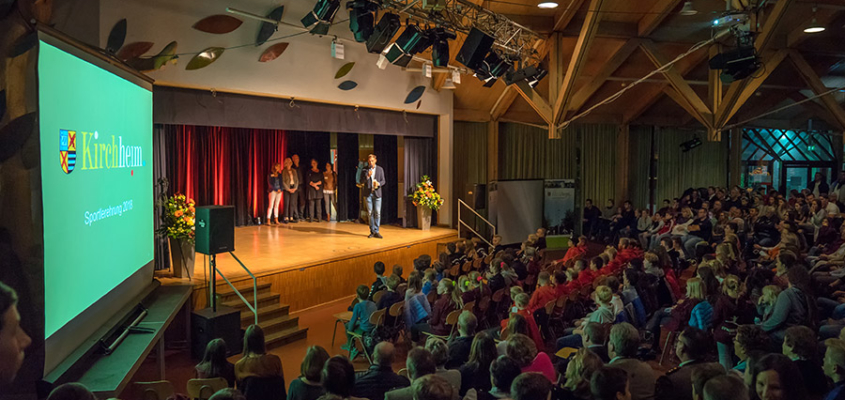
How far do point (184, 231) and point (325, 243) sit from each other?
10.1ft

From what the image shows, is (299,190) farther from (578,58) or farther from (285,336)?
(578,58)

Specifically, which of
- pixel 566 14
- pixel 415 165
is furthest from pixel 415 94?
pixel 566 14

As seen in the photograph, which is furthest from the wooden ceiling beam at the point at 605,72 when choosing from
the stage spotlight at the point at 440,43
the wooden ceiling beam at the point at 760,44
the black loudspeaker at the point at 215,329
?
the black loudspeaker at the point at 215,329

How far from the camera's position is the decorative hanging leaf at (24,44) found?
3.07m

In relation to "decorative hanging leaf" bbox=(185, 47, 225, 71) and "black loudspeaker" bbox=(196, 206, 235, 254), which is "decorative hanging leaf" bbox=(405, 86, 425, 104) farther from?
"black loudspeaker" bbox=(196, 206, 235, 254)

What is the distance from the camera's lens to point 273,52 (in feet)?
27.3

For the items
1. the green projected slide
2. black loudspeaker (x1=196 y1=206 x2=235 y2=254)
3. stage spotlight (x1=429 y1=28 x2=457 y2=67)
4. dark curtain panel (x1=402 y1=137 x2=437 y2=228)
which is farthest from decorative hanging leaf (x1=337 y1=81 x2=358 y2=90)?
the green projected slide

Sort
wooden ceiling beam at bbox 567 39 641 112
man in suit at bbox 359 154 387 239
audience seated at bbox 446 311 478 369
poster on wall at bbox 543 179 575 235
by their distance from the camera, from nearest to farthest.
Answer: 1. audience seated at bbox 446 311 478 369
2. man in suit at bbox 359 154 387 239
3. wooden ceiling beam at bbox 567 39 641 112
4. poster on wall at bbox 543 179 575 235

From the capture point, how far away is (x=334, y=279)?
28.0ft

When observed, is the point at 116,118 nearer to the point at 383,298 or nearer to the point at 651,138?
the point at 383,298

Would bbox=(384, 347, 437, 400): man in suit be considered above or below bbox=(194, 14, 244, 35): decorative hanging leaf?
below

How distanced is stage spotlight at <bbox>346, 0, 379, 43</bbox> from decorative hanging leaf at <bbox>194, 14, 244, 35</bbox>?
239 centimetres

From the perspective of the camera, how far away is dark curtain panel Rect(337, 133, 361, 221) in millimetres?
13133

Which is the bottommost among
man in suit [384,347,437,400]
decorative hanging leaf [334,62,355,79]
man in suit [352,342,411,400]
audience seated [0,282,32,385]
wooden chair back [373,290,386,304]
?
wooden chair back [373,290,386,304]
